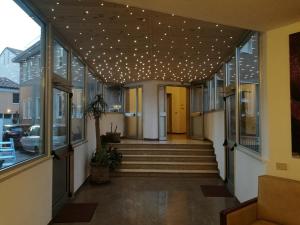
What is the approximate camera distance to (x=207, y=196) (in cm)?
533

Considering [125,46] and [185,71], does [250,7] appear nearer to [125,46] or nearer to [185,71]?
[125,46]

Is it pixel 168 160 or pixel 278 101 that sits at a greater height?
pixel 278 101

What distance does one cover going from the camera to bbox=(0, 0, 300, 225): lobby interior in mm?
3008

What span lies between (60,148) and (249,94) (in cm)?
319

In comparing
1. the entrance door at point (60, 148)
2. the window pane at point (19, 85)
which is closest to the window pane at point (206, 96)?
the entrance door at point (60, 148)

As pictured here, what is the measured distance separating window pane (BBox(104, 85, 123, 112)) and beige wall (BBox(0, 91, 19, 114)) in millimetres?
7627

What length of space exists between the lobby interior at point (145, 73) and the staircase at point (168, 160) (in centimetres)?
3

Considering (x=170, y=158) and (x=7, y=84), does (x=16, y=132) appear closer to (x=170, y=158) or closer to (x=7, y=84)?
(x=7, y=84)

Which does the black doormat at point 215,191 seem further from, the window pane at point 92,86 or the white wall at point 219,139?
the window pane at point 92,86

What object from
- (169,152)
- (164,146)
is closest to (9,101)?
(169,152)

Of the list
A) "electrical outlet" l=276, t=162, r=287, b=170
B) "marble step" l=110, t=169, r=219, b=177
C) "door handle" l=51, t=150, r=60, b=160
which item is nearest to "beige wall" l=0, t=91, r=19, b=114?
"door handle" l=51, t=150, r=60, b=160

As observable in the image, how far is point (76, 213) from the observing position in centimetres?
439

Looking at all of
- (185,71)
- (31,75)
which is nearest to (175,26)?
(31,75)

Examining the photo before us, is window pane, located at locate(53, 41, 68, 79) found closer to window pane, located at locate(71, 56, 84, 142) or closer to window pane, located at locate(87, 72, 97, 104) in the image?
window pane, located at locate(71, 56, 84, 142)
